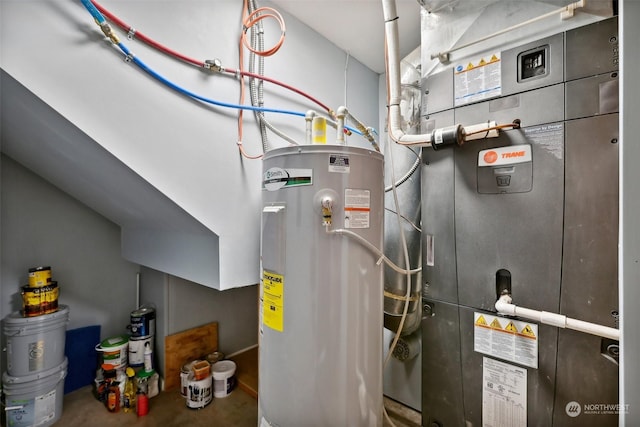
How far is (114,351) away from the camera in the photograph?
5.71 feet

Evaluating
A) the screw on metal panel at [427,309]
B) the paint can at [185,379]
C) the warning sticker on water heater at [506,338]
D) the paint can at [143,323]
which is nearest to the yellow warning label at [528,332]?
the warning sticker on water heater at [506,338]

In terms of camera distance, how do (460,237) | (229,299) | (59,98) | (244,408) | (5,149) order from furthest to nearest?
(229,299), (244,408), (5,149), (460,237), (59,98)

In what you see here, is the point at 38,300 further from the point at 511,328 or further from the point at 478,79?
the point at 478,79

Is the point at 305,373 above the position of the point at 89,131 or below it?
below

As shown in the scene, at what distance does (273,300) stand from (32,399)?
157 cm

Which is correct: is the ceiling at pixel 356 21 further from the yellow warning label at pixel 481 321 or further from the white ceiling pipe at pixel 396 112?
the yellow warning label at pixel 481 321

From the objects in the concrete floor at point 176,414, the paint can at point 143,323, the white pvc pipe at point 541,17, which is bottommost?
the concrete floor at point 176,414

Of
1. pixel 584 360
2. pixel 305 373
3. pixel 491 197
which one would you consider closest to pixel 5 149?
pixel 305 373

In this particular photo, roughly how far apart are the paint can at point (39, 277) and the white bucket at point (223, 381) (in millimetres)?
1091

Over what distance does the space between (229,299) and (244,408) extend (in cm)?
79

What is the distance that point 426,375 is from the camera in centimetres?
120

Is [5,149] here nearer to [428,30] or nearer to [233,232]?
[233,232]

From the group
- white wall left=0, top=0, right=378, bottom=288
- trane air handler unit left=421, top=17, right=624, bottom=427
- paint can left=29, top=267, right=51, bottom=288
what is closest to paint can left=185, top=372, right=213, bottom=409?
white wall left=0, top=0, right=378, bottom=288

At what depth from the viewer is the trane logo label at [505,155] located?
3.19 feet
